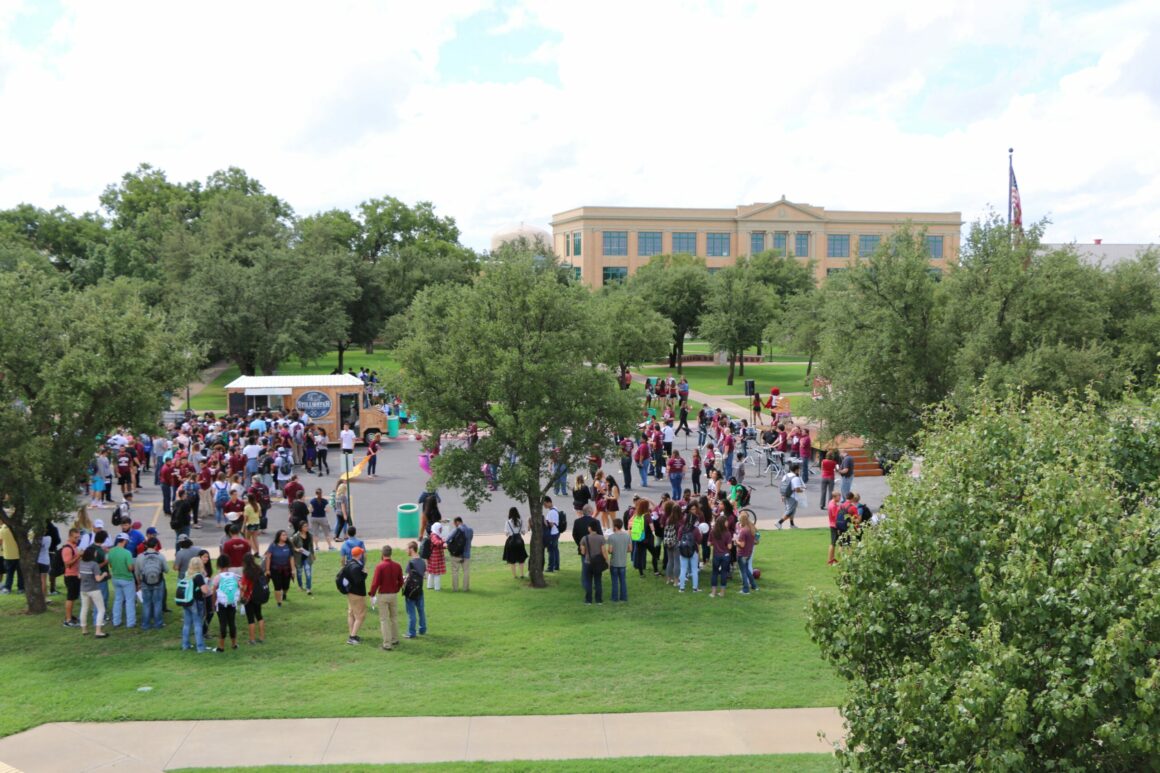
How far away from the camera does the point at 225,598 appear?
44.7 ft

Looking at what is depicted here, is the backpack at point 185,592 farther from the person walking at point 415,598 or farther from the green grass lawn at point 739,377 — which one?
the green grass lawn at point 739,377

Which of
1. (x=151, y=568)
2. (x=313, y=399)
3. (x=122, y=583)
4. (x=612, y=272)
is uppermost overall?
(x=612, y=272)

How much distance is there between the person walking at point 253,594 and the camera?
14.1m

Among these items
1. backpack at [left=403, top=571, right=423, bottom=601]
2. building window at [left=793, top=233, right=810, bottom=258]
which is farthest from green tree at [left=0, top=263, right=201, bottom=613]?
building window at [left=793, top=233, right=810, bottom=258]

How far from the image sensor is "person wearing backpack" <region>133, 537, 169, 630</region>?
14.6 metres

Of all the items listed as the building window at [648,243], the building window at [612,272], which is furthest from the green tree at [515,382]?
the building window at [648,243]

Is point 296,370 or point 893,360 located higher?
point 296,370

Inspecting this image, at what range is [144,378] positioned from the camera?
51.4ft

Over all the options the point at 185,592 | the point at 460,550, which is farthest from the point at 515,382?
the point at 185,592

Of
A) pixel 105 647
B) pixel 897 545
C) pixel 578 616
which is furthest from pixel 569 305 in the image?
pixel 897 545

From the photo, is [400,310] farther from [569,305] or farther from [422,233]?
[569,305]

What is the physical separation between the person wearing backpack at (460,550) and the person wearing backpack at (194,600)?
4369mm

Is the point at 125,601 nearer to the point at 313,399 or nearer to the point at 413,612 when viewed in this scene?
the point at 413,612

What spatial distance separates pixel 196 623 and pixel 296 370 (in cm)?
5264
